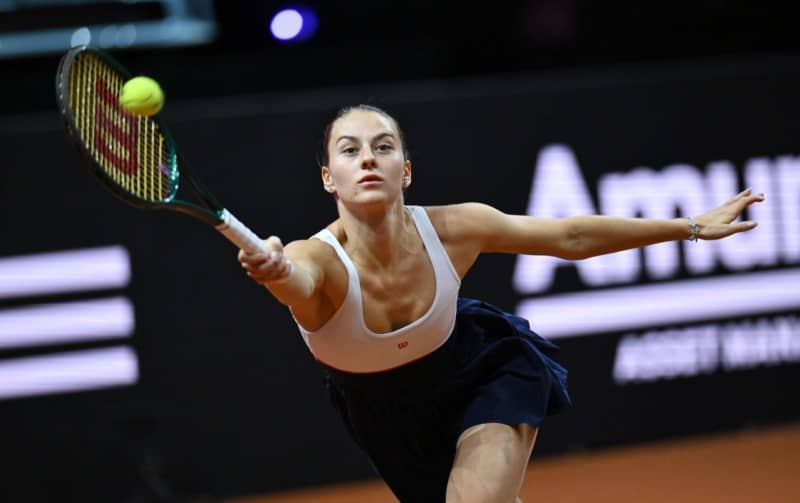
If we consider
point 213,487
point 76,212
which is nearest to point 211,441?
point 213,487

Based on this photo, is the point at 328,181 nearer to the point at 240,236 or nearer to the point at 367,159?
the point at 367,159

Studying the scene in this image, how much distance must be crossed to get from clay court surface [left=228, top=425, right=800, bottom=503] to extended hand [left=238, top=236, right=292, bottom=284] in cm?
322

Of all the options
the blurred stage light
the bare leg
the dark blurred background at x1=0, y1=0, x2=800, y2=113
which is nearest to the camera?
the bare leg

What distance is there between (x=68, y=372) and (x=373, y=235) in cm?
282

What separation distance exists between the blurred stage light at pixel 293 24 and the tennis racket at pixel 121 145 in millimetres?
4480

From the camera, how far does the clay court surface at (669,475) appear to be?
5.85m

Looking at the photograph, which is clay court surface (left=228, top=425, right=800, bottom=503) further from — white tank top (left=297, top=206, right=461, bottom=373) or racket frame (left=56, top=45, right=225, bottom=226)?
racket frame (left=56, top=45, right=225, bottom=226)

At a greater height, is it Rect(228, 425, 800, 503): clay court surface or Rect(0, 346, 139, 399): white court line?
Rect(0, 346, 139, 399): white court line

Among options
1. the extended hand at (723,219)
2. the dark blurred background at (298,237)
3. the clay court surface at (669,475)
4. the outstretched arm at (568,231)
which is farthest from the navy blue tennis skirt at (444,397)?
the dark blurred background at (298,237)

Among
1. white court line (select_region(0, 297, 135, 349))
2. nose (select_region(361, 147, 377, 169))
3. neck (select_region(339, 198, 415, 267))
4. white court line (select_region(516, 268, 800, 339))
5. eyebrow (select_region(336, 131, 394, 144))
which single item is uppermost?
eyebrow (select_region(336, 131, 394, 144))

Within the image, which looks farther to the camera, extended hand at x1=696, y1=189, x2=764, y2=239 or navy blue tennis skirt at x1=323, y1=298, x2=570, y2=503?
extended hand at x1=696, y1=189, x2=764, y2=239

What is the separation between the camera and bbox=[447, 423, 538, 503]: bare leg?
3.48 metres

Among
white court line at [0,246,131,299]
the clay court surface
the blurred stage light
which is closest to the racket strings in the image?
white court line at [0,246,131,299]

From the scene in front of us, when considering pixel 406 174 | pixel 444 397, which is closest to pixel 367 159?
pixel 406 174
